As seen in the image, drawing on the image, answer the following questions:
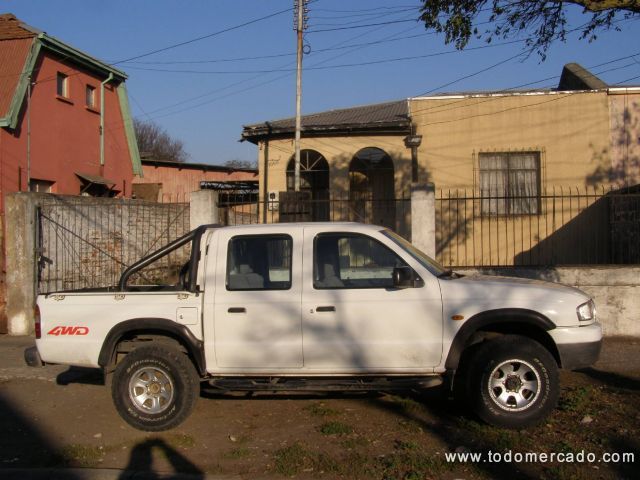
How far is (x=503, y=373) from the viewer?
5.61 metres

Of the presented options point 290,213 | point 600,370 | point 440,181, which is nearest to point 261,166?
point 440,181

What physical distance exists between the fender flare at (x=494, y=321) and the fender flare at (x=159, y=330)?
2.25 m

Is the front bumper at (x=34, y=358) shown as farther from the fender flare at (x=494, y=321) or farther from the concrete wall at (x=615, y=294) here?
the concrete wall at (x=615, y=294)

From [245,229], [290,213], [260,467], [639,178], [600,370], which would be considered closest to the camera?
[260,467]

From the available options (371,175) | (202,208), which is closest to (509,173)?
(371,175)

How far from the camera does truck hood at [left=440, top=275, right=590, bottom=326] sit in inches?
219

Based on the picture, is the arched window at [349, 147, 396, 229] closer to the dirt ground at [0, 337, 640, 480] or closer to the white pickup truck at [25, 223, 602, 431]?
the dirt ground at [0, 337, 640, 480]

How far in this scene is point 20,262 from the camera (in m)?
10.9

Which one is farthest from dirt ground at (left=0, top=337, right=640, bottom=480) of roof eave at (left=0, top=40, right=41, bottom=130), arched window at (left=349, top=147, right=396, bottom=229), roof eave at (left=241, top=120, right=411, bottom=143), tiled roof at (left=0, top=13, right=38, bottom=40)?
tiled roof at (left=0, top=13, right=38, bottom=40)

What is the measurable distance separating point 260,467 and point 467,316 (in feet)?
7.09

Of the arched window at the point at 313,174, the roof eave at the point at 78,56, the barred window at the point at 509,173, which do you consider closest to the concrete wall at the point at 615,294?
the barred window at the point at 509,173

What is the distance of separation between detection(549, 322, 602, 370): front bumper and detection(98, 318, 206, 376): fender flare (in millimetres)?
3151

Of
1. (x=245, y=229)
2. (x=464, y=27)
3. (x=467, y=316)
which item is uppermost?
(x=464, y=27)

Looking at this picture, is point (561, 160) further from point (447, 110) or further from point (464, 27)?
point (464, 27)
